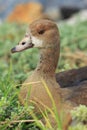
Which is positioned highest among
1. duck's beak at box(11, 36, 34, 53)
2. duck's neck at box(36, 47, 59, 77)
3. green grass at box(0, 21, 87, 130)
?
duck's beak at box(11, 36, 34, 53)

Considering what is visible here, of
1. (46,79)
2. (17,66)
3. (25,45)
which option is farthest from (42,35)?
(17,66)

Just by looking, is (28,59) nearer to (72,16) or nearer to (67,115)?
(67,115)

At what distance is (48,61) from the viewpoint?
18.8 ft

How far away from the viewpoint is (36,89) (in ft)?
18.1

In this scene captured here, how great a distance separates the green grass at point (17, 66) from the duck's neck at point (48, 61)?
0.94ft

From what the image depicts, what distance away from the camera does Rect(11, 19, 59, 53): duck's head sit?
5.65m

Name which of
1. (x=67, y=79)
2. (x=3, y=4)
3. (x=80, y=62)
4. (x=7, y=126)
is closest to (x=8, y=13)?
(x=3, y=4)

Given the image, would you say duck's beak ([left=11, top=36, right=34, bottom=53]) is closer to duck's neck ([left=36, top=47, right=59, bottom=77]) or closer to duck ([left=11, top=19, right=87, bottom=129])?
duck ([left=11, top=19, right=87, bottom=129])

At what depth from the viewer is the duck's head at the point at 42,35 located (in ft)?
18.5

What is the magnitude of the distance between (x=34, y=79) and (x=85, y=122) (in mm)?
859

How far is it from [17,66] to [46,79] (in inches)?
86.7

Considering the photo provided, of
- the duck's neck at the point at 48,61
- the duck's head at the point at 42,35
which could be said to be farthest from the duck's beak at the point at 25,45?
the duck's neck at the point at 48,61

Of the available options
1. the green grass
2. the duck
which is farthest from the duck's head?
the green grass

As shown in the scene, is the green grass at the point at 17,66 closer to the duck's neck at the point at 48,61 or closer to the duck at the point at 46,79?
the duck at the point at 46,79
